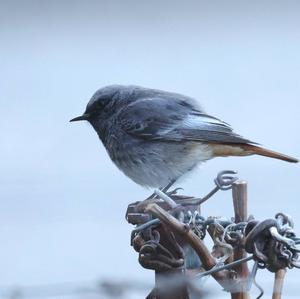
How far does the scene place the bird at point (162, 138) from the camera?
5219mm

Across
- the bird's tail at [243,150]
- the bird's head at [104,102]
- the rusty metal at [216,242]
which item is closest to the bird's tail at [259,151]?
the bird's tail at [243,150]

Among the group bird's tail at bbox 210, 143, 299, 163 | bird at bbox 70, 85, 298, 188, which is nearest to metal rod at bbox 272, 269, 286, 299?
bird's tail at bbox 210, 143, 299, 163

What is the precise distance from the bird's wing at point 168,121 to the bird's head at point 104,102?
0.17m

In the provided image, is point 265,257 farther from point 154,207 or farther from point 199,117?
point 199,117

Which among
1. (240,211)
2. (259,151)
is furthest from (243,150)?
(240,211)

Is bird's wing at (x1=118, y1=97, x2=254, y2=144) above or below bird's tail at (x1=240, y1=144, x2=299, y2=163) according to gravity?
above

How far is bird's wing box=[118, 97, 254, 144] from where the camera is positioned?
5.21 m

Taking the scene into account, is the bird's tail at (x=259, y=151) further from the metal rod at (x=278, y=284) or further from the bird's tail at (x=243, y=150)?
the metal rod at (x=278, y=284)

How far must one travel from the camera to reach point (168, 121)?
5312mm

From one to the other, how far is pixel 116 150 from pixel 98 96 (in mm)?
→ 481

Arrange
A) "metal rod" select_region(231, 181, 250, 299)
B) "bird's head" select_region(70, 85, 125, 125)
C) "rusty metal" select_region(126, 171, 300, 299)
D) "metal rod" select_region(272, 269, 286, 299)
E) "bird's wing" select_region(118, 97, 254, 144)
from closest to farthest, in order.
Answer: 1. "rusty metal" select_region(126, 171, 300, 299)
2. "metal rod" select_region(272, 269, 286, 299)
3. "metal rod" select_region(231, 181, 250, 299)
4. "bird's wing" select_region(118, 97, 254, 144)
5. "bird's head" select_region(70, 85, 125, 125)

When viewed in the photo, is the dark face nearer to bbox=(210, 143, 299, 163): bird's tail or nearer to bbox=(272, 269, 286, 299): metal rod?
bbox=(210, 143, 299, 163): bird's tail

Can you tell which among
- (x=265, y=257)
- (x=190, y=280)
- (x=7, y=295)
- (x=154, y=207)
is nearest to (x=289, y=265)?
(x=265, y=257)

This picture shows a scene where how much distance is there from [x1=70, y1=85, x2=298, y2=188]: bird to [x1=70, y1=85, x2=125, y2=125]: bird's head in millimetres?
132
